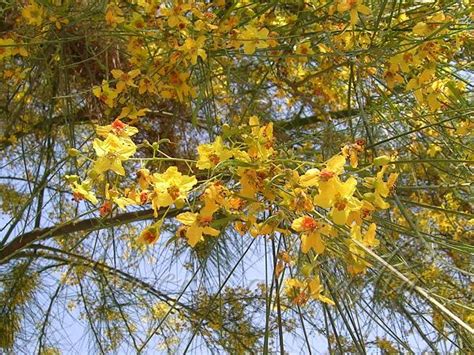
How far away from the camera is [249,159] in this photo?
804 millimetres

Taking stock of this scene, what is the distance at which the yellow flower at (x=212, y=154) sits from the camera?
811mm

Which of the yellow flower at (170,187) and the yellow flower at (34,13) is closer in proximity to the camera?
the yellow flower at (170,187)

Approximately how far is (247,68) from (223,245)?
0.50 meters

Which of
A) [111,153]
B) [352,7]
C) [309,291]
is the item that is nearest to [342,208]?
[309,291]

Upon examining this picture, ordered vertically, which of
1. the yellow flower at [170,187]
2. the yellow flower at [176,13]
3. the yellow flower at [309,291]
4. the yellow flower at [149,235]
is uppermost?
the yellow flower at [176,13]

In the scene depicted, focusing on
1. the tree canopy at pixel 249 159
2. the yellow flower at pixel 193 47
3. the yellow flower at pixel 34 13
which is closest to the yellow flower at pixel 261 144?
the tree canopy at pixel 249 159

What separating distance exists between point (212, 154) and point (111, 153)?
118 mm

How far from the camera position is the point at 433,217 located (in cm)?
216

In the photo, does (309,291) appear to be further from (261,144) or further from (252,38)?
(252,38)

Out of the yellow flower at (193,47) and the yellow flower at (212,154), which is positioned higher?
the yellow flower at (193,47)

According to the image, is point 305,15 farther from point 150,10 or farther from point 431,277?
point 431,277

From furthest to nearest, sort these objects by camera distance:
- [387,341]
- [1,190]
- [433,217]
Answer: [1,190], [433,217], [387,341]

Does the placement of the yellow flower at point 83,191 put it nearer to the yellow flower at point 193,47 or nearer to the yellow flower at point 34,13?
the yellow flower at point 193,47

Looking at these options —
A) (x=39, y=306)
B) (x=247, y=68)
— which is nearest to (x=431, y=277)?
(x=247, y=68)
